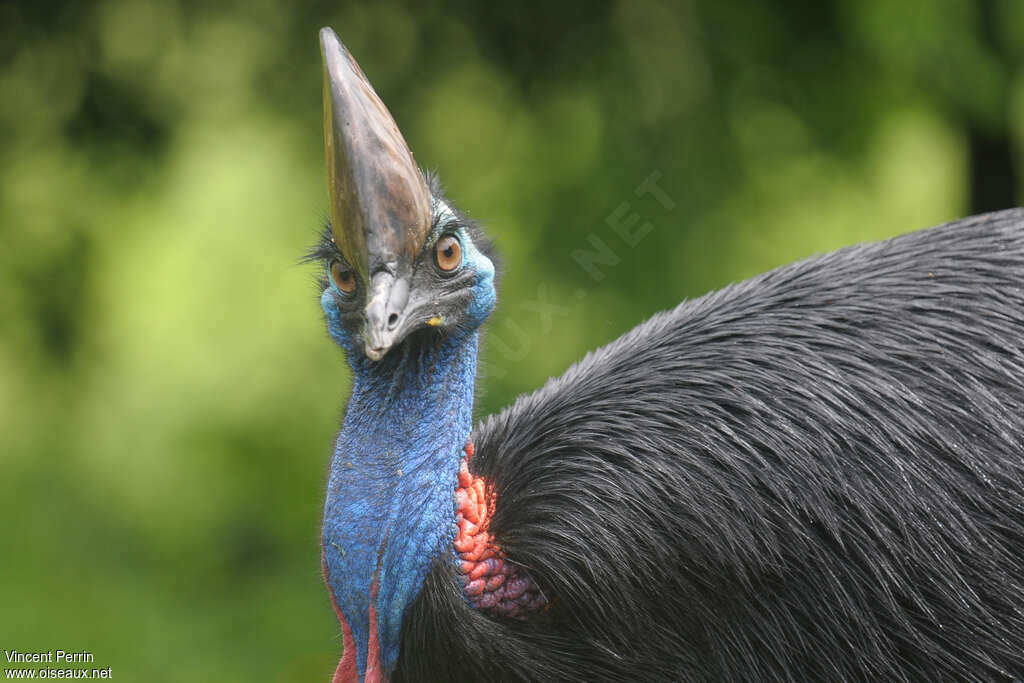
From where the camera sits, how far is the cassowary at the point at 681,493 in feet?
7.39

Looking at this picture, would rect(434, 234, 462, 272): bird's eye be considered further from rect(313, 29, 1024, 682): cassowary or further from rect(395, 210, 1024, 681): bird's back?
rect(395, 210, 1024, 681): bird's back

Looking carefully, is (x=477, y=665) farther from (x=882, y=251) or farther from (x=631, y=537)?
(x=882, y=251)

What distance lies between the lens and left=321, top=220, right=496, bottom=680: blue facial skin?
2338 mm

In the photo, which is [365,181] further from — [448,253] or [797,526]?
[797,526]

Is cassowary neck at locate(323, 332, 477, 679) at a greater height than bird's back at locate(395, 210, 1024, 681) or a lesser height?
greater

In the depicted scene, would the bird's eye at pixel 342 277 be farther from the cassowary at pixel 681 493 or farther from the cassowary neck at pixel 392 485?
the cassowary neck at pixel 392 485

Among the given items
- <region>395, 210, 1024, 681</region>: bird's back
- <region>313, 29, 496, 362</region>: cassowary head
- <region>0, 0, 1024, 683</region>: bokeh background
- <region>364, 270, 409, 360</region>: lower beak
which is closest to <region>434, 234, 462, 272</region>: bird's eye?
<region>313, 29, 496, 362</region>: cassowary head

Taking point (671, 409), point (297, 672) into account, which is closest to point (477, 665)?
point (671, 409)

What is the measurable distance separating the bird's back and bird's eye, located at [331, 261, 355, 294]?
1.79 feet

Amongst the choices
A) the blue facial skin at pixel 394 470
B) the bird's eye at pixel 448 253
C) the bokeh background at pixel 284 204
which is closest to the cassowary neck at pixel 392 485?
the blue facial skin at pixel 394 470

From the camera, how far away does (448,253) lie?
2.33 meters

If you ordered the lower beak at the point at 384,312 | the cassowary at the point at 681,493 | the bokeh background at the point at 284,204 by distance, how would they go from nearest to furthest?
1. the lower beak at the point at 384,312
2. the cassowary at the point at 681,493
3. the bokeh background at the point at 284,204

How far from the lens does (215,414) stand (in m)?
4.97

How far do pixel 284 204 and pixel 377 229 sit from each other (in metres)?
2.88
